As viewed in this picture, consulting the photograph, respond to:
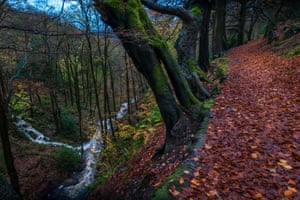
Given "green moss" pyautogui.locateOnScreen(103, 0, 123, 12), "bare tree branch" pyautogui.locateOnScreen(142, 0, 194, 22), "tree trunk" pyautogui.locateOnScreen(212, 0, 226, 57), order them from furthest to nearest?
"tree trunk" pyautogui.locateOnScreen(212, 0, 226, 57), "bare tree branch" pyautogui.locateOnScreen(142, 0, 194, 22), "green moss" pyautogui.locateOnScreen(103, 0, 123, 12)

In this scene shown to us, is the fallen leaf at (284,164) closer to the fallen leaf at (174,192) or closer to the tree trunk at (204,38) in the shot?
the fallen leaf at (174,192)

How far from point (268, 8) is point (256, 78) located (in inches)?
462

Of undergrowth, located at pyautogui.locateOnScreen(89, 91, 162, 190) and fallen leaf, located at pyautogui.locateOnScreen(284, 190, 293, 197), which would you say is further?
undergrowth, located at pyautogui.locateOnScreen(89, 91, 162, 190)

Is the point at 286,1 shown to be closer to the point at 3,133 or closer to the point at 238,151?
the point at 238,151

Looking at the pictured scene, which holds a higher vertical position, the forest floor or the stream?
the forest floor

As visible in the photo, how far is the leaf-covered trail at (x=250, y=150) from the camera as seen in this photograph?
2.49 meters

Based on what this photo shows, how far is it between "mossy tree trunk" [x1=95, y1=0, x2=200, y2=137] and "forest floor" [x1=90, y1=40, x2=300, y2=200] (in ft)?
3.53

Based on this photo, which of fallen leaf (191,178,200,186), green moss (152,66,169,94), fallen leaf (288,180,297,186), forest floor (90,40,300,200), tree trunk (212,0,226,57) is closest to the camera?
fallen leaf (288,180,297,186)

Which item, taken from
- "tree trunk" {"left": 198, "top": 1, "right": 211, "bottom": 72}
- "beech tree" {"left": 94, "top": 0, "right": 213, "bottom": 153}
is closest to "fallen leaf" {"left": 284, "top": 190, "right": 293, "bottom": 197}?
"beech tree" {"left": 94, "top": 0, "right": 213, "bottom": 153}

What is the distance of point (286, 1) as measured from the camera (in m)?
13.3

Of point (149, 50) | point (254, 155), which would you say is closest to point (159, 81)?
point (149, 50)

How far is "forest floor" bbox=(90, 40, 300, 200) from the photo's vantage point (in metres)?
2.51

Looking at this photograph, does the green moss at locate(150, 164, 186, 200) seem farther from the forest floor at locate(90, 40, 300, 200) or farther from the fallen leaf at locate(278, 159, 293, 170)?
the fallen leaf at locate(278, 159, 293, 170)

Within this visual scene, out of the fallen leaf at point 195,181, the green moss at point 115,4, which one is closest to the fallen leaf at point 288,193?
the fallen leaf at point 195,181
